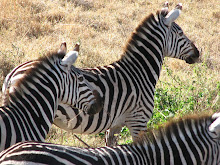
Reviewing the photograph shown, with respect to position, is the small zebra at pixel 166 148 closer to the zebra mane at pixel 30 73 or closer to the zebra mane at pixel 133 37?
the zebra mane at pixel 30 73

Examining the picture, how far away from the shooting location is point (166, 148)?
278 cm

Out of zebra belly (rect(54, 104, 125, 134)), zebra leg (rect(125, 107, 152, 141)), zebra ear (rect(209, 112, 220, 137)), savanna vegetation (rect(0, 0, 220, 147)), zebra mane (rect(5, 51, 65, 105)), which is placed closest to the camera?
zebra ear (rect(209, 112, 220, 137))

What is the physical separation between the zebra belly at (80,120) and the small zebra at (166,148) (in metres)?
1.75

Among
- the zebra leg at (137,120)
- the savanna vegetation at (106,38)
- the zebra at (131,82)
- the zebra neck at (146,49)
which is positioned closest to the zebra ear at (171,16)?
the zebra at (131,82)

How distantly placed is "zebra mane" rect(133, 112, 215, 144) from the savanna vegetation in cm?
235

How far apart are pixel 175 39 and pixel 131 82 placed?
1166 mm

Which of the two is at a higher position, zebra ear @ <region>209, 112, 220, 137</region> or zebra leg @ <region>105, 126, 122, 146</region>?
zebra ear @ <region>209, 112, 220, 137</region>

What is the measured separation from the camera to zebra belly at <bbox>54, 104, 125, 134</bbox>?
175 inches

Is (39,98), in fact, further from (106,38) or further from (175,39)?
(106,38)

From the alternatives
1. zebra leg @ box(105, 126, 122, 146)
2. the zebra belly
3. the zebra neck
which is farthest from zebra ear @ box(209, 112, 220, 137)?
zebra leg @ box(105, 126, 122, 146)

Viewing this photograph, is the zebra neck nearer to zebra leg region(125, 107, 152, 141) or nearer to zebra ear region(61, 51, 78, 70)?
zebra leg region(125, 107, 152, 141)

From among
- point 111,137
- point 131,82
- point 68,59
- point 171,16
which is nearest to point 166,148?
point 68,59

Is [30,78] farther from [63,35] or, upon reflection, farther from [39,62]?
[63,35]

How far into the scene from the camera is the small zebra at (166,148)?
2.58m
